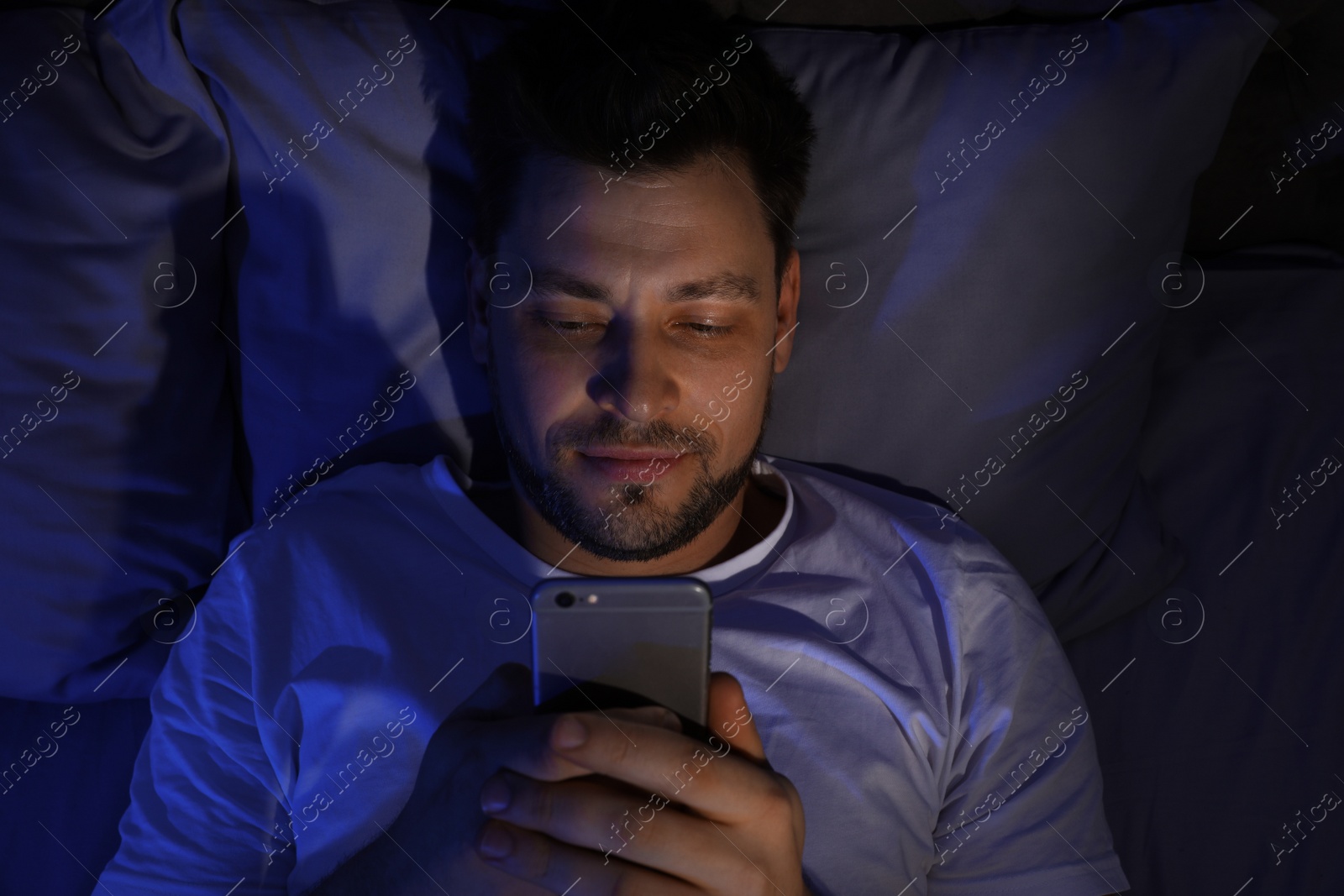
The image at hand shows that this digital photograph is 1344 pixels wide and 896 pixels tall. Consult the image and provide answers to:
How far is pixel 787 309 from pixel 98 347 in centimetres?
85

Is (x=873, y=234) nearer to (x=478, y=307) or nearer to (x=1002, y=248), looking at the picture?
(x=1002, y=248)

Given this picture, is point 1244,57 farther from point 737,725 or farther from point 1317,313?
point 737,725

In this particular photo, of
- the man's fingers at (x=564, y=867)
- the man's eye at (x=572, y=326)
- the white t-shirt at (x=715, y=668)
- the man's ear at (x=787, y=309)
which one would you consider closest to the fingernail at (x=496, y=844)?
the man's fingers at (x=564, y=867)

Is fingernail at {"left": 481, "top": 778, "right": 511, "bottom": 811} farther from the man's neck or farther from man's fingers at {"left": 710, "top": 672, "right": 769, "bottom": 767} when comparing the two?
the man's neck

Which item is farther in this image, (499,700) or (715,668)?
(715,668)

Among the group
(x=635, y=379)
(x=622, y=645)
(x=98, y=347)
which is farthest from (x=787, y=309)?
(x=98, y=347)

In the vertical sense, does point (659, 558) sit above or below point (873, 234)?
below

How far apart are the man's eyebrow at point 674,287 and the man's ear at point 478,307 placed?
13cm

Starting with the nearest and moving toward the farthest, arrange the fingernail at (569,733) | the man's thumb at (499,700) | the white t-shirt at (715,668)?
the fingernail at (569,733) → the man's thumb at (499,700) → the white t-shirt at (715,668)

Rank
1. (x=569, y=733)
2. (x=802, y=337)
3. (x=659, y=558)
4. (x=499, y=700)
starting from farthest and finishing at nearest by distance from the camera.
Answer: (x=802, y=337)
(x=659, y=558)
(x=499, y=700)
(x=569, y=733)

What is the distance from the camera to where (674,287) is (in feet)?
3.38

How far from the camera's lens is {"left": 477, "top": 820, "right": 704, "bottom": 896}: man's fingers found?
2.57ft

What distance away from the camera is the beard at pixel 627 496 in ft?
3.43

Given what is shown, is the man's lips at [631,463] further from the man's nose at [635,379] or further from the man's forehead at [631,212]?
the man's forehead at [631,212]
